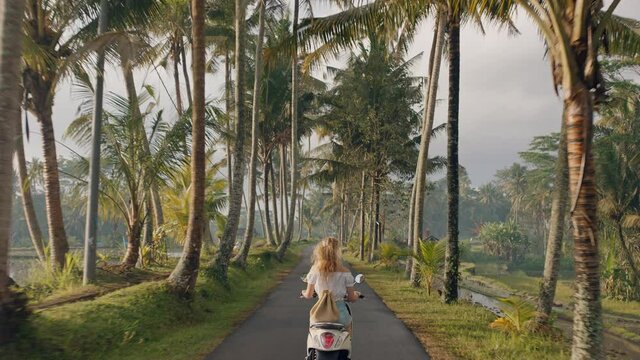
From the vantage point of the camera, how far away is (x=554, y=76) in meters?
5.57

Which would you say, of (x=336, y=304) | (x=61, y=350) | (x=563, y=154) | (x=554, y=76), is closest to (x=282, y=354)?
(x=336, y=304)

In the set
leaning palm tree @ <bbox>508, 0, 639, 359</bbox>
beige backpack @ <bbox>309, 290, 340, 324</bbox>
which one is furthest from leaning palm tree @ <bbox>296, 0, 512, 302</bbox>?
beige backpack @ <bbox>309, 290, 340, 324</bbox>

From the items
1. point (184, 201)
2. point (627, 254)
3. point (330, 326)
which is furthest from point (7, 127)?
point (627, 254)

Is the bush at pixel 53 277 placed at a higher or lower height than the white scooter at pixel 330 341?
lower

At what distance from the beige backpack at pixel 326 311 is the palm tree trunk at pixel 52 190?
29.7ft

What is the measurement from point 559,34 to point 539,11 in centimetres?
98

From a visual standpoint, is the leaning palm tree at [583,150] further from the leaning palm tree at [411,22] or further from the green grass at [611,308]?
the green grass at [611,308]

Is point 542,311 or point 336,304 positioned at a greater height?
point 336,304

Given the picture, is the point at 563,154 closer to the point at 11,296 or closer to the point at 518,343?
the point at 518,343

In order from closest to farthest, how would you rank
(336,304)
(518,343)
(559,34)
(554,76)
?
(336,304), (559,34), (554,76), (518,343)

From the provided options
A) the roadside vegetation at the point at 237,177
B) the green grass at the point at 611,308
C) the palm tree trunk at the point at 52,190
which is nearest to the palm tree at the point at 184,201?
the roadside vegetation at the point at 237,177

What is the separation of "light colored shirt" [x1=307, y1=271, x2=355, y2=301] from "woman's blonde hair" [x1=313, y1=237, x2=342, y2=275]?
6 centimetres

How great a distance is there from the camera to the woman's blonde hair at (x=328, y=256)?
15.6 ft

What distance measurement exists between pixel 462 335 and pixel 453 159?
15.3 ft
